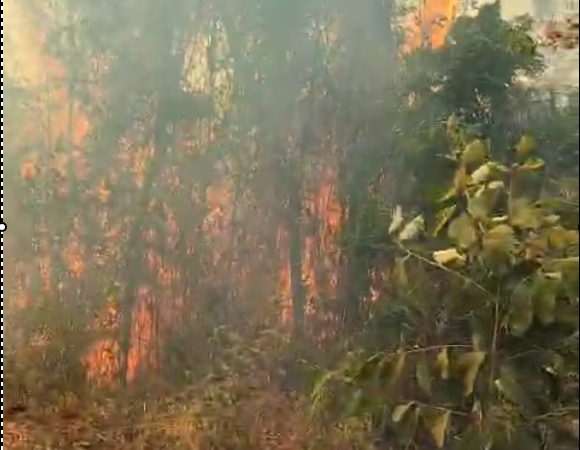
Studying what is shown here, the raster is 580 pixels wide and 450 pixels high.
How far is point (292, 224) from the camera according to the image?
1.31 metres

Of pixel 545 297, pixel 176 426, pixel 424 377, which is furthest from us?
pixel 176 426

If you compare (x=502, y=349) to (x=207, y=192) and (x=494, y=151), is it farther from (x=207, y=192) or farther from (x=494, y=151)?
(x=207, y=192)

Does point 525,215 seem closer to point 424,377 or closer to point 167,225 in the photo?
point 424,377

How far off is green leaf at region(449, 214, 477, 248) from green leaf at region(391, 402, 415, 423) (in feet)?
0.79

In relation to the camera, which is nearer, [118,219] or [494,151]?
[494,151]

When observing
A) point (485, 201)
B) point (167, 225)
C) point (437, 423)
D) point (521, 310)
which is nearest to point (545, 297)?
point (521, 310)

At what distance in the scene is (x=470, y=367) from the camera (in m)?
1.16

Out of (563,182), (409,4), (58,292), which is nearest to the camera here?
(563,182)

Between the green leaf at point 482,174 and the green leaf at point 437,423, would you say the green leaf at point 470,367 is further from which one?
the green leaf at point 482,174

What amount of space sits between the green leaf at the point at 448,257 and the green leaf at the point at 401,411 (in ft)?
0.68

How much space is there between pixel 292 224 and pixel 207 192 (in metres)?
0.14

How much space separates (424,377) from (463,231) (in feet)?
0.71

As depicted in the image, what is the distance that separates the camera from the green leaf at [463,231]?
3.71 feet

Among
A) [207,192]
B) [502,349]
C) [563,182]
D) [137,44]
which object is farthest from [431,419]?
[137,44]
